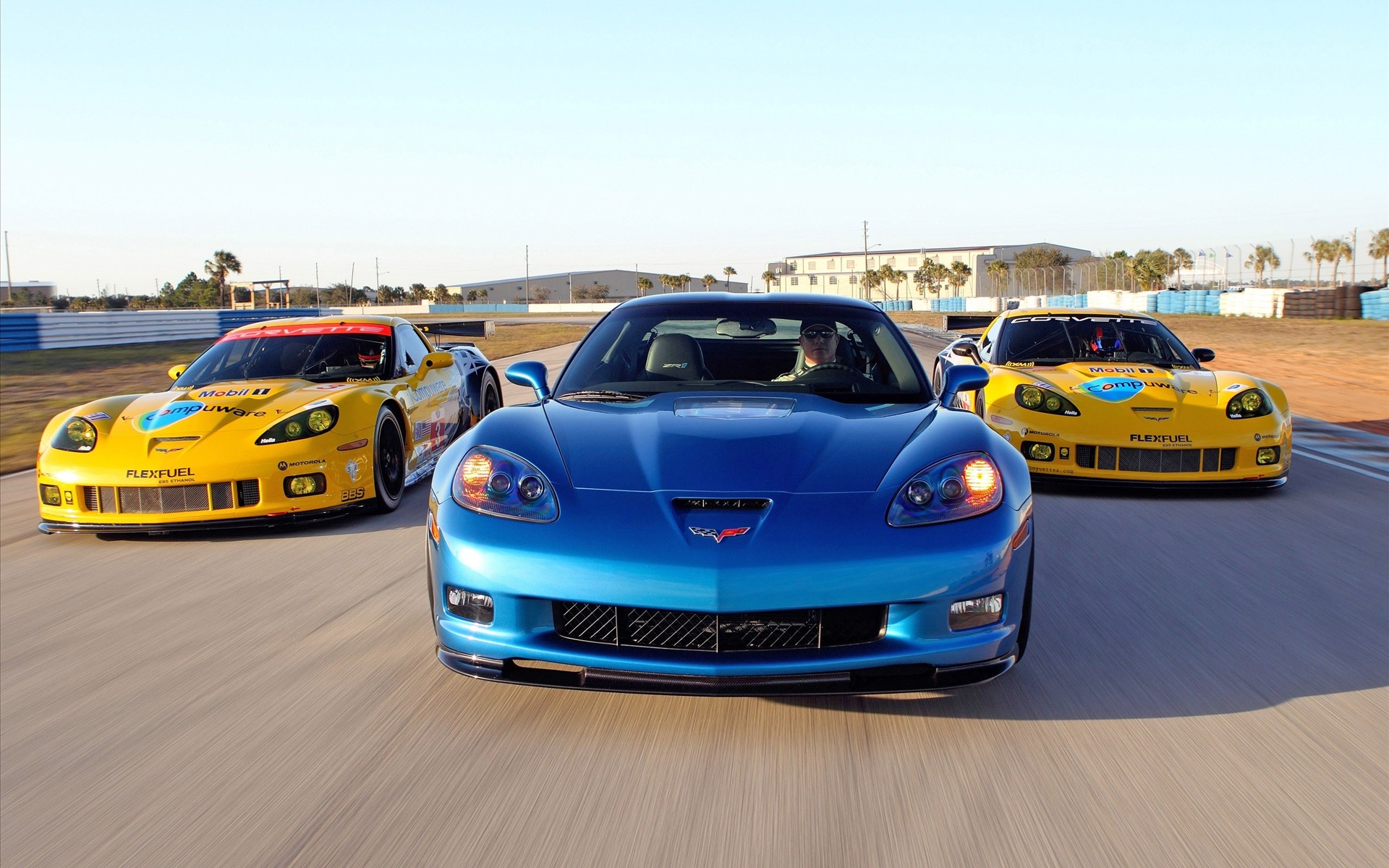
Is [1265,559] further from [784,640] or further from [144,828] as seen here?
[144,828]

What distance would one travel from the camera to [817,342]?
496cm

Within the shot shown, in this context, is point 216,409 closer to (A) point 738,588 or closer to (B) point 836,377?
(B) point 836,377

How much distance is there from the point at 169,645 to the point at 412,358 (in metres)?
4.05

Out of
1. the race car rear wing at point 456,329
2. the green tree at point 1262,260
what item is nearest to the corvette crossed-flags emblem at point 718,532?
the race car rear wing at point 456,329

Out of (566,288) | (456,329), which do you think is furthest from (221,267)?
(456,329)

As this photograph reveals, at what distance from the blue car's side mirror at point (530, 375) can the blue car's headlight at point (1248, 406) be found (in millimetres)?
4445

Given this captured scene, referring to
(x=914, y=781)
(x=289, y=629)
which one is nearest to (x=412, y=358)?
(x=289, y=629)

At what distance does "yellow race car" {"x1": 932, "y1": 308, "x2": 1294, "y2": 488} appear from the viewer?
676 cm

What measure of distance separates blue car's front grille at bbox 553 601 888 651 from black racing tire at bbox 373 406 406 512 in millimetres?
3750

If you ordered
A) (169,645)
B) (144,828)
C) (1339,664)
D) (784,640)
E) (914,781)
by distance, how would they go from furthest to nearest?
(169,645) → (1339,664) → (784,640) → (914,781) → (144,828)

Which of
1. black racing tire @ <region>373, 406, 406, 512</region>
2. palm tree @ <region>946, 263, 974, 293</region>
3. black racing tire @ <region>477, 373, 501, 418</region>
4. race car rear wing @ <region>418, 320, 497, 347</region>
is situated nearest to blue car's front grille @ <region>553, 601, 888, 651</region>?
black racing tire @ <region>373, 406, 406, 512</region>

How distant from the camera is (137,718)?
10.8ft

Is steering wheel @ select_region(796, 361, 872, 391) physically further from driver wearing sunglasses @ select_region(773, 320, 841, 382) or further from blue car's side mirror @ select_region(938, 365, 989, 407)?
blue car's side mirror @ select_region(938, 365, 989, 407)

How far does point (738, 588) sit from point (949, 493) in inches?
30.6
